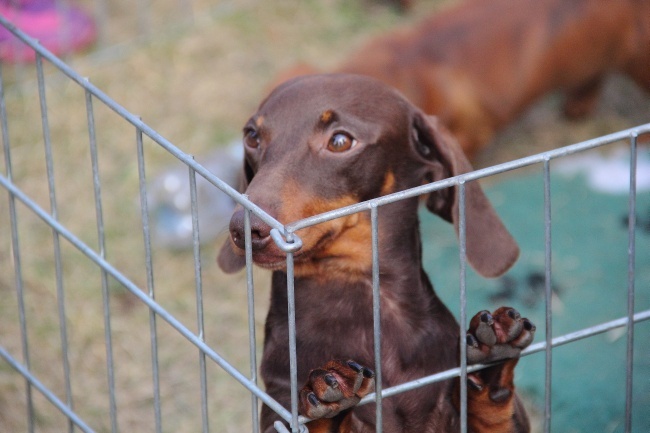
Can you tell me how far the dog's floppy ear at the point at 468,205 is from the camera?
2.78m

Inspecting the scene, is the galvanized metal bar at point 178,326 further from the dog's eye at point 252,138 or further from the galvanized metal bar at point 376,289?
the dog's eye at point 252,138

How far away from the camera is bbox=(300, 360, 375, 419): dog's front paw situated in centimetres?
215

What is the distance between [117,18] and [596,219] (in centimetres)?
319

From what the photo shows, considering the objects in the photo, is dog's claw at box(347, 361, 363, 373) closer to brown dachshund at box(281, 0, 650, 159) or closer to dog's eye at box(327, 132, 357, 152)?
dog's eye at box(327, 132, 357, 152)

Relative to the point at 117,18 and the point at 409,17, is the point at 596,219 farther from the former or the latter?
the point at 117,18

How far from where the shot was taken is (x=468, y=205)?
2.80m

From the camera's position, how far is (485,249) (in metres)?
2.79

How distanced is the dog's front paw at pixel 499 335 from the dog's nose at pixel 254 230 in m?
0.51

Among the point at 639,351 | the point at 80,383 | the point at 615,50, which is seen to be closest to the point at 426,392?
the point at 639,351

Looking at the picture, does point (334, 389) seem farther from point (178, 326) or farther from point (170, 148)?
point (170, 148)

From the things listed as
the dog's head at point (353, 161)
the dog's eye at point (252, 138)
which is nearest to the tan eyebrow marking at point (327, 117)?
the dog's head at point (353, 161)

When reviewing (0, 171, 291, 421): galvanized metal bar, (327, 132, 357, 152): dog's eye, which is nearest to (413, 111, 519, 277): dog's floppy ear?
(327, 132, 357, 152): dog's eye

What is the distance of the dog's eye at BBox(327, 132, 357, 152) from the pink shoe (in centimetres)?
348

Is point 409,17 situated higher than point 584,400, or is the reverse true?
point 409,17
